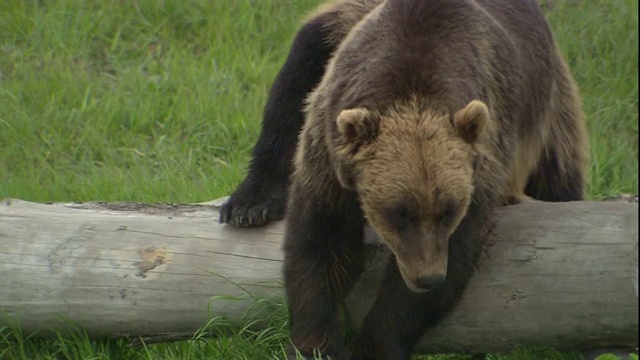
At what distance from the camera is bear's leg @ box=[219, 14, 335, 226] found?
5.66m

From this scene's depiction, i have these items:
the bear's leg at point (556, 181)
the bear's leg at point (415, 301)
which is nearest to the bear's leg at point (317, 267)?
the bear's leg at point (415, 301)

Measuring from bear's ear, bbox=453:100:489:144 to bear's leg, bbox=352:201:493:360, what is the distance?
51 cm

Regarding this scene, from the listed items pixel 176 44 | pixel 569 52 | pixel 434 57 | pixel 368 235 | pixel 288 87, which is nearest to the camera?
pixel 434 57

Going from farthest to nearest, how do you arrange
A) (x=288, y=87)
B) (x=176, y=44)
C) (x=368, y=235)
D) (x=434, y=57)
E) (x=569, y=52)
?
(x=176, y=44) → (x=569, y=52) → (x=288, y=87) → (x=368, y=235) → (x=434, y=57)

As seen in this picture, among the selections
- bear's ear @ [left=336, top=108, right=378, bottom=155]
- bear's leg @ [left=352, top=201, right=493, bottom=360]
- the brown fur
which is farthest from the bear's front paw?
bear's ear @ [left=336, top=108, right=378, bottom=155]

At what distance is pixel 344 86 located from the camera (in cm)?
470

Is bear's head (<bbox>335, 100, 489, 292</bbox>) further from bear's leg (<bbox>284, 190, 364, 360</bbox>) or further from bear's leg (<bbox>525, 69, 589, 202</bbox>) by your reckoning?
bear's leg (<bbox>525, 69, 589, 202</bbox>)

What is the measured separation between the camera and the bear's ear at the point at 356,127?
13.9ft

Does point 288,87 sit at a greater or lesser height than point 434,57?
lesser

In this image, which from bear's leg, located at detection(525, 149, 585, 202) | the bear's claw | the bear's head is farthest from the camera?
bear's leg, located at detection(525, 149, 585, 202)

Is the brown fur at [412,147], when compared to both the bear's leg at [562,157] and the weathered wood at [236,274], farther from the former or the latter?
the bear's leg at [562,157]

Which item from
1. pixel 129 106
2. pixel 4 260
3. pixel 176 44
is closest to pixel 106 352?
pixel 4 260

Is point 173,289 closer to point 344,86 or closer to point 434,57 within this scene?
point 344,86

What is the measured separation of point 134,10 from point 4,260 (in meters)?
4.88
